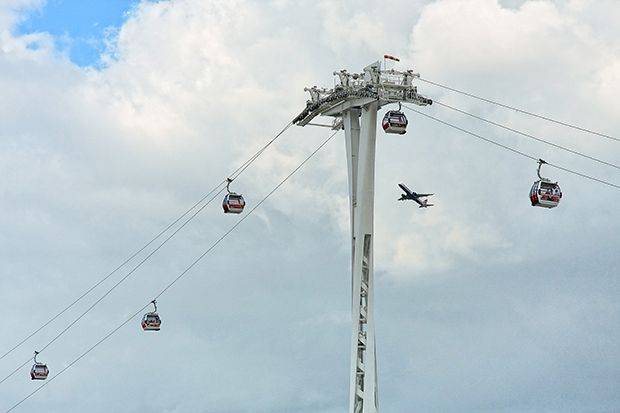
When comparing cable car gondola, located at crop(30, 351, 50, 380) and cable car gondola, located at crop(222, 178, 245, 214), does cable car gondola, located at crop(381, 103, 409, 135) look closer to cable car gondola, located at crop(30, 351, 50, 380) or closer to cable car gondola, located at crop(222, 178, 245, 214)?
cable car gondola, located at crop(222, 178, 245, 214)

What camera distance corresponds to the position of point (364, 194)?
290 feet

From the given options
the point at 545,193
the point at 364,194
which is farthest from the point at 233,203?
the point at 545,193

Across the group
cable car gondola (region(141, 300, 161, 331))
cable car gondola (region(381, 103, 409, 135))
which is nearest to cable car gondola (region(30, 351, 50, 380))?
cable car gondola (region(141, 300, 161, 331))

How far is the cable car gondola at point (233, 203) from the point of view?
9294 cm

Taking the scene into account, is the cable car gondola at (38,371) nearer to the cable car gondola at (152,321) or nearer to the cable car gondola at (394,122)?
the cable car gondola at (152,321)

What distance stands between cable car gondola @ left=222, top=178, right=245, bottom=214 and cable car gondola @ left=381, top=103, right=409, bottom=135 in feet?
49.0

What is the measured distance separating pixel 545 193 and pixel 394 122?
11.7 meters

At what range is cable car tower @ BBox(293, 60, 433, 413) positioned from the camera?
86875 mm

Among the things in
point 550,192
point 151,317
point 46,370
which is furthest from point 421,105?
point 46,370

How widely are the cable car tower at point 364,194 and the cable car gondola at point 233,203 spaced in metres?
9.29

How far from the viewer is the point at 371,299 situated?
3450 inches

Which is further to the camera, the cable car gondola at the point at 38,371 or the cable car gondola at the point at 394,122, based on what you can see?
the cable car gondola at the point at 38,371

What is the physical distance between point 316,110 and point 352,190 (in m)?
7.83

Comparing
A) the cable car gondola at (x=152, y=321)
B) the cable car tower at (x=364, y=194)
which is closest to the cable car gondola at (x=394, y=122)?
the cable car tower at (x=364, y=194)
